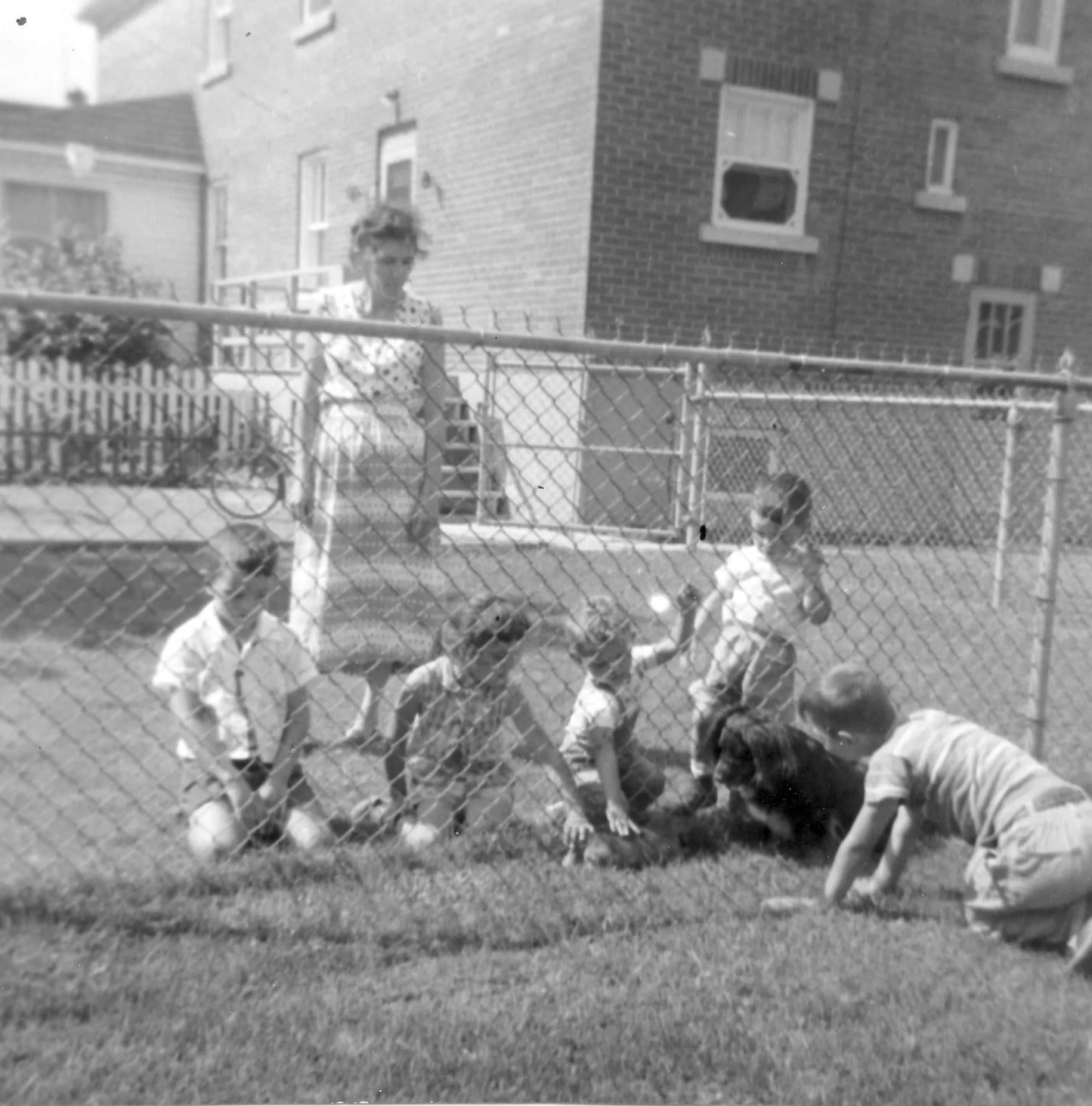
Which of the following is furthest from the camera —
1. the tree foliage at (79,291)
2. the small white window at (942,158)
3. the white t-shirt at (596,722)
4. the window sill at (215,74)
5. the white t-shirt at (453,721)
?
the window sill at (215,74)

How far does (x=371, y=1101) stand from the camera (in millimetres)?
2574

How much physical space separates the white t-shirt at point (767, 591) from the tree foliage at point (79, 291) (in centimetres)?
977

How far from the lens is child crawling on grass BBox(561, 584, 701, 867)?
13.1 feet

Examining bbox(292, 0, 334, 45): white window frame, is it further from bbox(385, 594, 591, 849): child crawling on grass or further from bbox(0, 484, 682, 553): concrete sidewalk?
bbox(385, 594, 591, 849): child crawling on grass

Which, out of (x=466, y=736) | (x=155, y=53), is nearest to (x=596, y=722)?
(x=466, y=736)

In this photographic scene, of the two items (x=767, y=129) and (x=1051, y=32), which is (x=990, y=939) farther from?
(x=1051, y=32)

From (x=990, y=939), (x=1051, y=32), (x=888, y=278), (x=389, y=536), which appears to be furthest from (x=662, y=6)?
(x=990, y=939)

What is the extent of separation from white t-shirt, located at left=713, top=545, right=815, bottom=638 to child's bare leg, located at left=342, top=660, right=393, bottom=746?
118cm

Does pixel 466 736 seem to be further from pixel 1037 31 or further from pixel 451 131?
pixel 1037 31

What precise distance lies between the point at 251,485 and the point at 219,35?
10.4 meters

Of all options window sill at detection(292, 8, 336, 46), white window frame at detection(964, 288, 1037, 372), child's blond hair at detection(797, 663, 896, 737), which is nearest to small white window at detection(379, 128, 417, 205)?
window sill at detection(292, 8, 336, 46)

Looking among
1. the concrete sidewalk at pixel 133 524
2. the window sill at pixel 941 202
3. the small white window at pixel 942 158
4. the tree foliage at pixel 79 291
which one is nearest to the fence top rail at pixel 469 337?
the concrete sidewalk at pixel 133 524

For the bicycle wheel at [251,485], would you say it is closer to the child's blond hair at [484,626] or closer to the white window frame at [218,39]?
the child's blond hair at [484,626]

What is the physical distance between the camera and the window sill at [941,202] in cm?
1238
